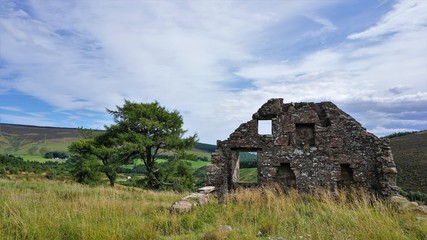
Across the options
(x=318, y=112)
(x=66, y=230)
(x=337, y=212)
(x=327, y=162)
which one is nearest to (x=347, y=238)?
(x=337, y=212)

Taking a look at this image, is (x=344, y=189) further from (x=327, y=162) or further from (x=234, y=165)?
(x=234, y=165)

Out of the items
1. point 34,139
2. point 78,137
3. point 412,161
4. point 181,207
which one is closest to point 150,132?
point 181,207

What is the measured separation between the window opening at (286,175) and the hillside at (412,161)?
22802 mm

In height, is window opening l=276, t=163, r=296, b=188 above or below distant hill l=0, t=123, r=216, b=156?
below

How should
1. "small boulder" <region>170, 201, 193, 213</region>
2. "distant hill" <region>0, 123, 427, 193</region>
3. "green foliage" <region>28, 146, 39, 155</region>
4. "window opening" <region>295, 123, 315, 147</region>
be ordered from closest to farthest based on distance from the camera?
"small boulder" <region>170, 201, 193, 213</region> < "window opening" <region>295, 123, 315, 147</region> < "distant hill" <region>0, 123, 427, 193</region> < "green foliage" <region>28, 146, 39, 155</region>

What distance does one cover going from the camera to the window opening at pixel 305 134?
13094mm

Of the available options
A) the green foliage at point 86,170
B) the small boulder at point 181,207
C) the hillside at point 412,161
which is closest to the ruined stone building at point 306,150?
the small boulder at point 181,207

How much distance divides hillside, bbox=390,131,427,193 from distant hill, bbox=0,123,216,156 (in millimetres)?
67544

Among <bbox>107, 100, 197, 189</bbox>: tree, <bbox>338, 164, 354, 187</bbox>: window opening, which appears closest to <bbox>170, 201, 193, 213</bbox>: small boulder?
<bbox>338, 164, 354, 187</bbox>: window opening

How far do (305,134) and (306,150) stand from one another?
29.2 inches

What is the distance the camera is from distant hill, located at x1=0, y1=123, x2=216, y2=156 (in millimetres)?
117250

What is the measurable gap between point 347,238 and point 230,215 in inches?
119

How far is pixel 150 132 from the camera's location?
27.0 m

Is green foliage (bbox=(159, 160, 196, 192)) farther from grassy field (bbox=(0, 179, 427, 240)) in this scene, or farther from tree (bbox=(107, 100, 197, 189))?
grassy field (bbox=(0, 179, 427, 240))
